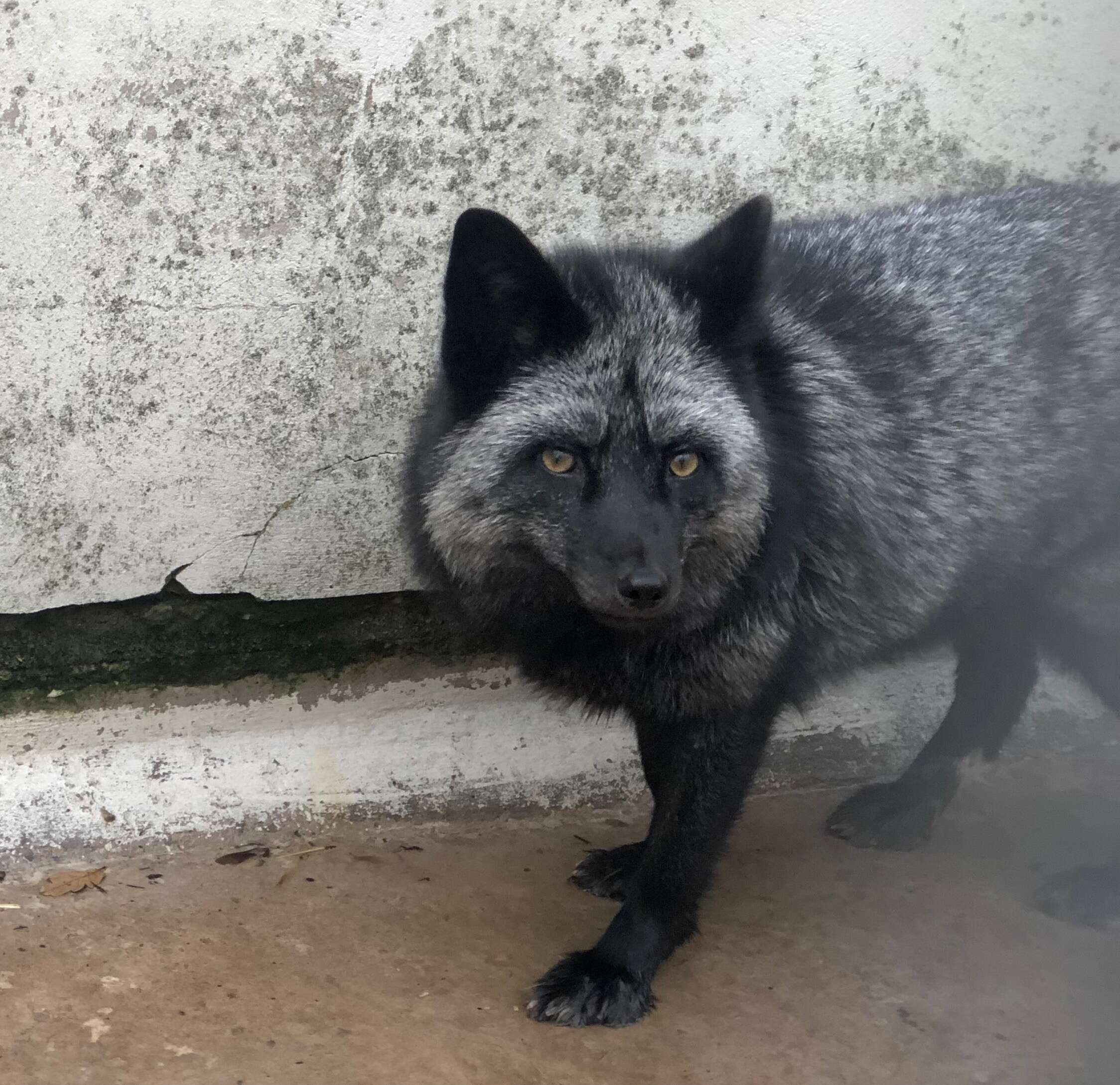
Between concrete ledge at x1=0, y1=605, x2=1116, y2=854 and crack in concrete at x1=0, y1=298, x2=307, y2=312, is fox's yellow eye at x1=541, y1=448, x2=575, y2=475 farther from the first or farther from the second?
crack in concrete at x1=0, y1=298, x2=307, y2=312

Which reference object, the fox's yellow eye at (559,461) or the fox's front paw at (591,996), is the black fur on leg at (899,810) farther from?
the fox's yellow eye at (559,461)

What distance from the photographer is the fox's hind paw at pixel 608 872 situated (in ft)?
11.3

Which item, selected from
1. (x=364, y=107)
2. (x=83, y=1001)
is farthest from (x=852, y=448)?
(x=83, y=1001)

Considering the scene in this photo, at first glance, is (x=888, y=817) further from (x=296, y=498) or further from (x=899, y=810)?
(x=296, y=498)

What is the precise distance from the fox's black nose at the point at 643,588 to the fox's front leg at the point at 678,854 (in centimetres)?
62

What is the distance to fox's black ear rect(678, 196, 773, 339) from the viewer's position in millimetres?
2693

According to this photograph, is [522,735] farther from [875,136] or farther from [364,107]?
[875,136]

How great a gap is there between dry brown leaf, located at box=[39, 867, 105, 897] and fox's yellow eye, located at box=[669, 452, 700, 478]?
81.2 inches

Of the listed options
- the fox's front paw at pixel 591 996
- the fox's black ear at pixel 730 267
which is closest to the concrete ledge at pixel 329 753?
the fox's front paw at pixel 591 996

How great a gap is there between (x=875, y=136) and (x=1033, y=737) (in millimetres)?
2260

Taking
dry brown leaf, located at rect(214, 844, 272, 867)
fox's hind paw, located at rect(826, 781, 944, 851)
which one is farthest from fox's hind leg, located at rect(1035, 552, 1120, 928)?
dry brown leaf, located at rect(214, 844, 272, 867)

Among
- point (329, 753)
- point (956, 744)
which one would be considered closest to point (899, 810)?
point (956, 744)

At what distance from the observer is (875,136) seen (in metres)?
3.77

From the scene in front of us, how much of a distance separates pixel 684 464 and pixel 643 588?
40cm
